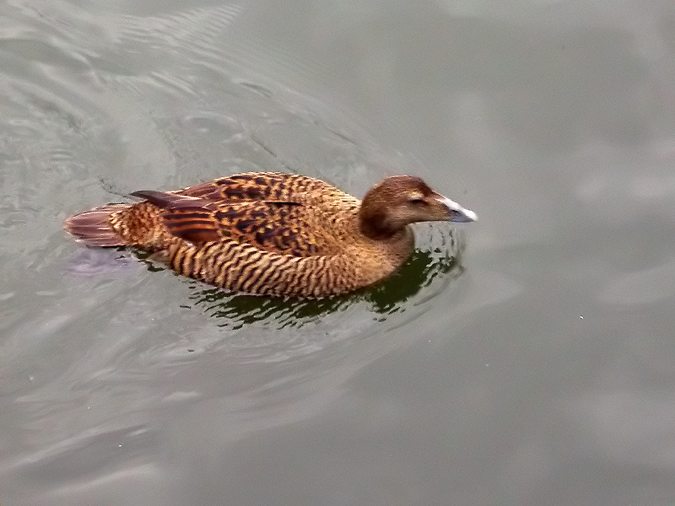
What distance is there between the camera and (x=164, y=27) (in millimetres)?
10039

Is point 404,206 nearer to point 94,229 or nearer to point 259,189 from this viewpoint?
point 259,189

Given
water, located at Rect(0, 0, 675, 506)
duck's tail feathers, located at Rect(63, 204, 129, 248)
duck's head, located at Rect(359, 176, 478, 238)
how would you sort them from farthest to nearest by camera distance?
duck's tail feathers, located at Rect(63, 204, 129, 248), duck's head, located at Rect(359, 176, 478, 238), water, located at Rect(0, 0, 675, 506)

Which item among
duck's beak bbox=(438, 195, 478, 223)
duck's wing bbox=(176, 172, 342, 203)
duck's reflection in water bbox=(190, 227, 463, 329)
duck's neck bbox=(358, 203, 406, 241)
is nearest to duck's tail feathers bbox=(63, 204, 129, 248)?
duck's wing bbox=(176, 172, 342, 203)

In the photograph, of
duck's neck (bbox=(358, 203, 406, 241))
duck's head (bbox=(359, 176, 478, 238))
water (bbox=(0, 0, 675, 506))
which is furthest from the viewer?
duck's neck (bbox=(358, 203, 406, 241))

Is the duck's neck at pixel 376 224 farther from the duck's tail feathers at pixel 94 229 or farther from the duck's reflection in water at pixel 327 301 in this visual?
the duck's tail feathers at pixel 94 229

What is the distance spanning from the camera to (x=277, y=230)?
795 cm

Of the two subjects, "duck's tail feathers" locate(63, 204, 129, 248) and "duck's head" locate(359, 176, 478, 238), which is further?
"duck's tail feathers" locate(63, 204, 129, 248)

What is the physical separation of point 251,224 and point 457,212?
4.81 feet

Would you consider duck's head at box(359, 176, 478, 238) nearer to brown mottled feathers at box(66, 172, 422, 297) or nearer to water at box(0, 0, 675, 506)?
brown mottled feathers at box(66, 172, 422, 297)

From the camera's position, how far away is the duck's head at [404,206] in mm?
7898

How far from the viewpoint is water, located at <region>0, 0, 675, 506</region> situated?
6859 mm

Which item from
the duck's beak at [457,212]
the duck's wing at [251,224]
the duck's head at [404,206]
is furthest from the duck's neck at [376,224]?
the duck's beak at [457,212]

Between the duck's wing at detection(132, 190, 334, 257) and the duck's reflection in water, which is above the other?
the duck's wing at detection(132, 190, 334, 257)

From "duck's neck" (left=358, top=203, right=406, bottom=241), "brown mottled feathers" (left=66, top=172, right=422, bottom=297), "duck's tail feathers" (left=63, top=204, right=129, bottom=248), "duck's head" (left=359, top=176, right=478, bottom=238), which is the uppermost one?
"duck's head" (left=359, top=176, right=478, bottom=238)
